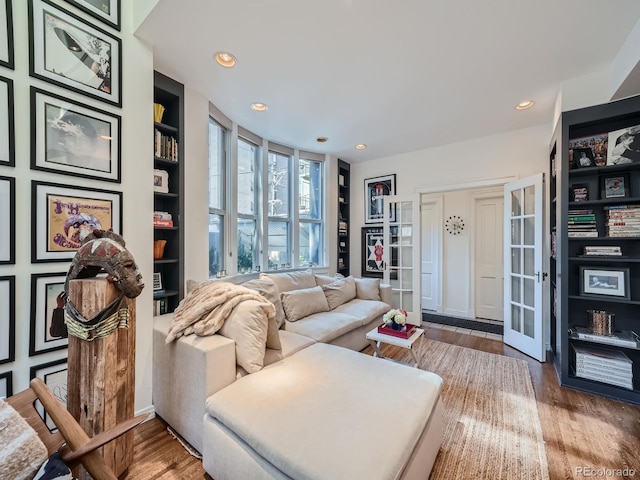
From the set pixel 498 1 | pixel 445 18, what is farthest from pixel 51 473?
pixel 498 1

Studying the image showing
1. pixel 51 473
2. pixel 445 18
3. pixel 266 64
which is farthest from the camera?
pixel 266 64

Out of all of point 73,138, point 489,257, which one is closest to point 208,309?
point 73,138

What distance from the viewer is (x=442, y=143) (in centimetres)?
384

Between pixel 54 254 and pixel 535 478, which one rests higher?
pixel 54 254

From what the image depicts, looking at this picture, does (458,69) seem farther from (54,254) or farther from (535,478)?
(54,254)

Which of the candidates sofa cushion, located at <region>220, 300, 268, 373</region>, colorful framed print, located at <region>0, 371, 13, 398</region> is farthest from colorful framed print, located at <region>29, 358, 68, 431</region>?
sofa cushion, located at <region>220, 300, 268, 373</region>

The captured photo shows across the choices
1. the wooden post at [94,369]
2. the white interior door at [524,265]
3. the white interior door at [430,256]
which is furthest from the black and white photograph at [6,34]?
the white interior door at [430,256]

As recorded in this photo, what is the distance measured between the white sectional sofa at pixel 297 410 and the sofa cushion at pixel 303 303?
0.54 metres

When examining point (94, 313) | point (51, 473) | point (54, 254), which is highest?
point (54, 254)

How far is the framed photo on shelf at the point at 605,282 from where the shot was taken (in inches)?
88.4

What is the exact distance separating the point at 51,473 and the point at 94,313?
632mm

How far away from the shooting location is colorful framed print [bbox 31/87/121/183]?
1.46 metres
